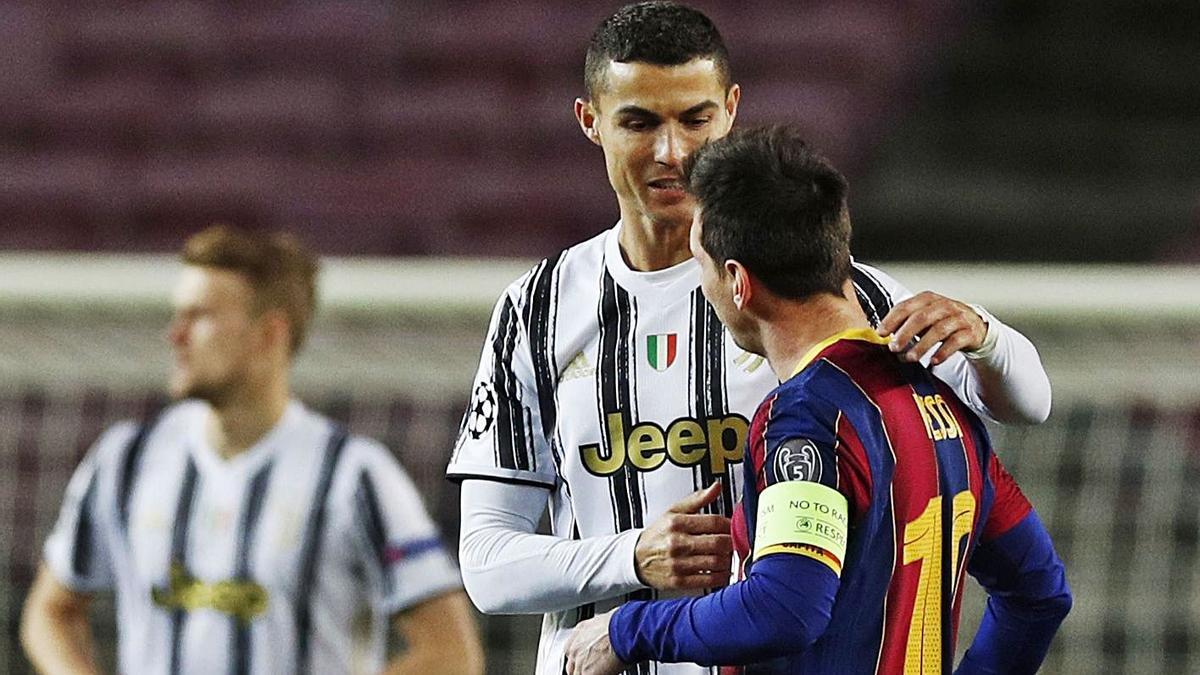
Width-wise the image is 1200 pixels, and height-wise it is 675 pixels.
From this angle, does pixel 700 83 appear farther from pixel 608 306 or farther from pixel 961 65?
pixel 961 65

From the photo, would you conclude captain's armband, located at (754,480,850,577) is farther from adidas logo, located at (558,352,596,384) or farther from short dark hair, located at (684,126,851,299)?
adidas logo, located at (558,352,596,384)

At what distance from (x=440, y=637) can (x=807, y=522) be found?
6.80 feet

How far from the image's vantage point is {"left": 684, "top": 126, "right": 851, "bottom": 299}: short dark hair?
84.0 inches

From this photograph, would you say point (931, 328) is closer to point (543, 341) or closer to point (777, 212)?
point (777, 212)

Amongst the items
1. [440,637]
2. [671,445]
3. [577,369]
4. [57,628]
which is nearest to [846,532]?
[671,445]

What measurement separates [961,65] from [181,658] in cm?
562

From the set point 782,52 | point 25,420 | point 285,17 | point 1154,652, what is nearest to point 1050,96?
point 782,52

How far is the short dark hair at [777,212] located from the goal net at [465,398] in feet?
7.11

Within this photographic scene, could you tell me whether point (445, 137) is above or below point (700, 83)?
above

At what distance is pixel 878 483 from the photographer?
206 cm

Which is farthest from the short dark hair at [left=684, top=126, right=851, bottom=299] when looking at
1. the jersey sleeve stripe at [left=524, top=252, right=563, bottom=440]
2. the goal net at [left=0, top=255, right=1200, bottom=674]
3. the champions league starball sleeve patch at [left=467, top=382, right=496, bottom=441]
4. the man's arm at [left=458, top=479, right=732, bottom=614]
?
the goal net at [left=0, top=255, right=1200, bottom=674]

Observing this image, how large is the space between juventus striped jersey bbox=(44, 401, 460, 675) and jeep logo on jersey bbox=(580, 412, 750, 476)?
4.93 feet

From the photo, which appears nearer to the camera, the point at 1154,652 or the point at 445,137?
the point at 1154,652

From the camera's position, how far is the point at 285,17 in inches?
333
